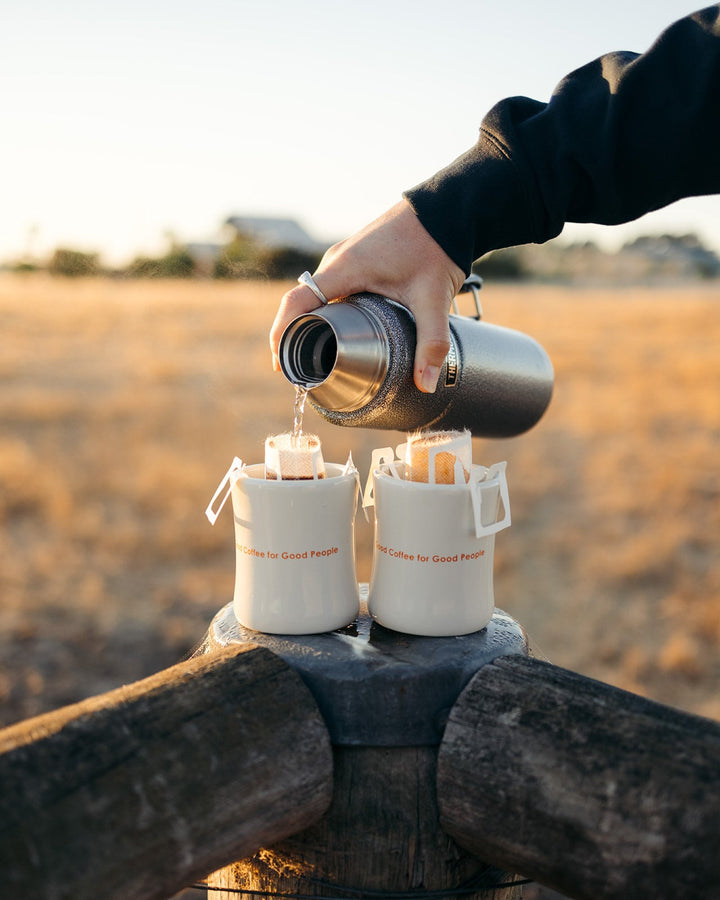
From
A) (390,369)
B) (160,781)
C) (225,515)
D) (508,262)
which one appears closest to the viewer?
(160,781)

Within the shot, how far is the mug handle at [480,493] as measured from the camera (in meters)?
1.11

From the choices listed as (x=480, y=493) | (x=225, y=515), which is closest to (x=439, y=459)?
(x=480, y=493)

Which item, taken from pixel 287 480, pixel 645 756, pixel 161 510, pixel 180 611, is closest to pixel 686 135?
pixel 287 480

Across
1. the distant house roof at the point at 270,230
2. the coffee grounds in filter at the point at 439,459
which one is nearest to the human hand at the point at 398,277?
the coffee grounds in filter at the point at 439,459

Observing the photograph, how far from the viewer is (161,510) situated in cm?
546

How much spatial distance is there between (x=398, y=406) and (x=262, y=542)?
13.5 inches

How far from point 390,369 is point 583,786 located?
66 centimetres

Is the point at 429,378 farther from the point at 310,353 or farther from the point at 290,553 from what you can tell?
the point at 290,553

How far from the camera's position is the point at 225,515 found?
5172 millimetres

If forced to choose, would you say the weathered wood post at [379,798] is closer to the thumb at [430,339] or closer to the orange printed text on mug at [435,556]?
the orange printed text on mug at [435,556]

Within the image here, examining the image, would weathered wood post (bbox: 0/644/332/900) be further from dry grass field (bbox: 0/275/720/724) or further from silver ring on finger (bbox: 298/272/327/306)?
dry grass field (bbox: 0/275/720/724)

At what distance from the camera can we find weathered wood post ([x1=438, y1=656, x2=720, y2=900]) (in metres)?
0.77

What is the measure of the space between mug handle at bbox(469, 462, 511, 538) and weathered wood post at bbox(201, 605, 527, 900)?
196 mm

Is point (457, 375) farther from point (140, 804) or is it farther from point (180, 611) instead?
point (180, 611)
